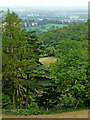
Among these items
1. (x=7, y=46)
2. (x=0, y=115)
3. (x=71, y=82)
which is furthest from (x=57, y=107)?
(x=7, y=46)

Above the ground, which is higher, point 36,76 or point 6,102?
point 36,76

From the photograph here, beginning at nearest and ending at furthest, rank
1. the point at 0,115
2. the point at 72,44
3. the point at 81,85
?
the point at 0,115 → the point at 81,85 → the point at 72,44

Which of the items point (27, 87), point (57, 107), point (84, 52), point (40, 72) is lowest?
point (57, 107)

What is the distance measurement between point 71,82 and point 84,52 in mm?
3550

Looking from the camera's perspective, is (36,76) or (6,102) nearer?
(6,102)

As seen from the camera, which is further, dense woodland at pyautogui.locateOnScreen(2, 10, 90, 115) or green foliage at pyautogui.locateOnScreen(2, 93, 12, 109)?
green foliage at pyautogui.locateOnScreen(2, 93, 12, 109)

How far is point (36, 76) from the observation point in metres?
21.1

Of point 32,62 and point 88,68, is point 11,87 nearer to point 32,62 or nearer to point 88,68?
point 32,62

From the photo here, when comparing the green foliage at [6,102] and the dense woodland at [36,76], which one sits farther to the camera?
the green foliage at [6,102]

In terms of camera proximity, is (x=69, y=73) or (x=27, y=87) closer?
(x=69, y=73)

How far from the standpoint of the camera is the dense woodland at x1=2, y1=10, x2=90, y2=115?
62.3 feet

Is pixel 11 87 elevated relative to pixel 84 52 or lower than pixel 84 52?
lower

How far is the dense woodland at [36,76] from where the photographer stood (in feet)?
62.3

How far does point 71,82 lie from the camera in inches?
774
